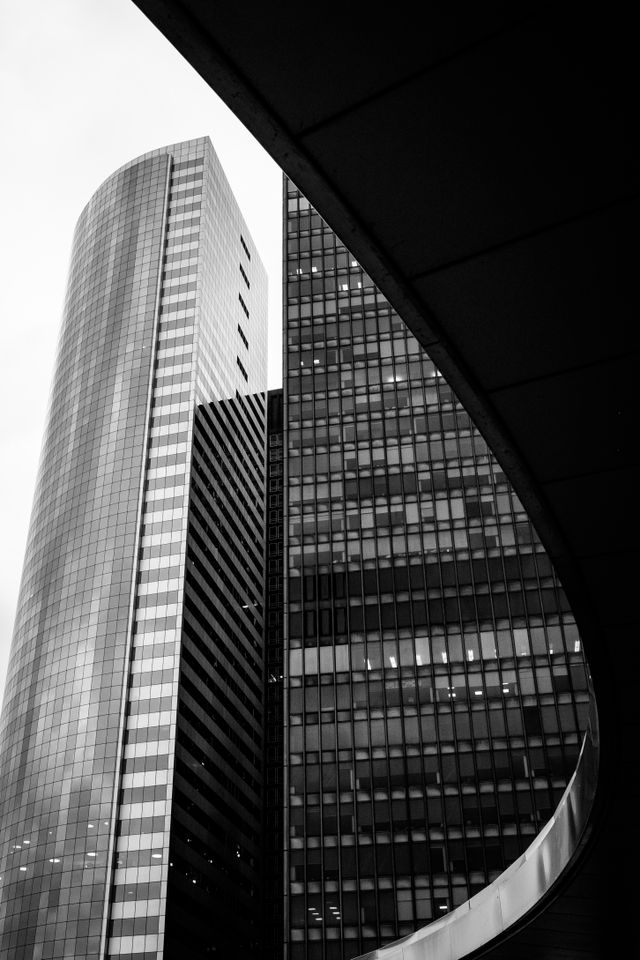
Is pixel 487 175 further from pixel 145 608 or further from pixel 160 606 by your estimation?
pixel 145 608

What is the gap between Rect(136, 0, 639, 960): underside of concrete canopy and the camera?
429 cm

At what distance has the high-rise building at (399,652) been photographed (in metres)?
60.3

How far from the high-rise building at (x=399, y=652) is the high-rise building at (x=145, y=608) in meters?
36.0

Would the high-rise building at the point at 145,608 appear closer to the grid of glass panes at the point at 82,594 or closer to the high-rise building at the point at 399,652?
the grid of glass panes at the point at 82,594

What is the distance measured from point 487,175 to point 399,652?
65827mm

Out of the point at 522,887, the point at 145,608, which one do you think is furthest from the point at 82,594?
the point at 522,887

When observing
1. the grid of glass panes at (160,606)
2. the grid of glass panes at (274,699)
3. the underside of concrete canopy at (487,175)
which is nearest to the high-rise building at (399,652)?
the grid of glass panes at (160,606)

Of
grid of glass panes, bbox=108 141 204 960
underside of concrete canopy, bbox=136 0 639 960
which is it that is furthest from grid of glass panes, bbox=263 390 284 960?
underside of concrete canopy, bbox=136 0 639 960

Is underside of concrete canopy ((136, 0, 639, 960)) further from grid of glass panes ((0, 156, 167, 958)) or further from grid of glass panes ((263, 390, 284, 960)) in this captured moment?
grid of glass panes ((263, 390, 284, 960))

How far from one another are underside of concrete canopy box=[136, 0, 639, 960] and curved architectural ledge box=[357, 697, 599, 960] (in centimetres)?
452

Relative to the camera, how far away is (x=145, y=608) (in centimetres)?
10844

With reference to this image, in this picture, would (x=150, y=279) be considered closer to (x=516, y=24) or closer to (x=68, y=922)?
(x=68, y=922)

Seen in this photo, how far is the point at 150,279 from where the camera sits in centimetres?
13238

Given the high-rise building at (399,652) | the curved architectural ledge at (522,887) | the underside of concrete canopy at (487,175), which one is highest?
the high-rise building at (399,652)
